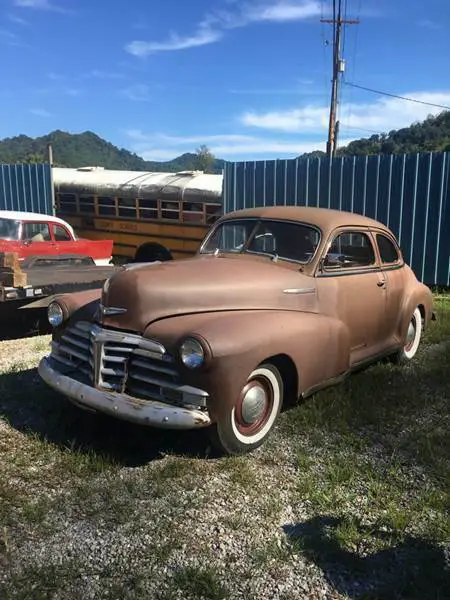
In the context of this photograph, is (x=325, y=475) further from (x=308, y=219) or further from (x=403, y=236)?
(x=403, y=236)

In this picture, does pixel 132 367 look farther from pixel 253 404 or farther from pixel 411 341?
pixel 411 341

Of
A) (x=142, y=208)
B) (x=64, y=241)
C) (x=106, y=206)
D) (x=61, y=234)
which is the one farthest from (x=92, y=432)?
(x=106, y=206)

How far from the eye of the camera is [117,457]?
3910 mm

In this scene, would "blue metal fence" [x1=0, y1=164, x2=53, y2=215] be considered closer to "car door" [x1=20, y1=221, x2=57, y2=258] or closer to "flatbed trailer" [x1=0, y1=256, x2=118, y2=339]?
"car door" [x1=20, y1=221, x2=57, y2=258]

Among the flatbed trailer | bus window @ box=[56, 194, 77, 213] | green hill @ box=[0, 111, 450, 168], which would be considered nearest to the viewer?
the flatbed trailer

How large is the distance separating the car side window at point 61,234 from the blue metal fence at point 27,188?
458cm

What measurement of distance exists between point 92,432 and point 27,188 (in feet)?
39.6

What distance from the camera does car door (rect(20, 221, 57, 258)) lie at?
9.44 meters

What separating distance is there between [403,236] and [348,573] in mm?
8055

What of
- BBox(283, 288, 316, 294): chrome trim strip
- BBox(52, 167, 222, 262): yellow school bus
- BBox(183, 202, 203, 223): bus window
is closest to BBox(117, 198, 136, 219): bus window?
Answer: BBox(52, 167, 222, 262): yellow school bus

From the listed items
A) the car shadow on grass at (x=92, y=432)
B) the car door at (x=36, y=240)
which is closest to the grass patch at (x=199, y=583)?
the car shadow on grass at (x=92, y=432)

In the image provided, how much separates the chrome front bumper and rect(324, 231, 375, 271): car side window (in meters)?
2.01

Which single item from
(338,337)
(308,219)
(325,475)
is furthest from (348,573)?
(308,219)

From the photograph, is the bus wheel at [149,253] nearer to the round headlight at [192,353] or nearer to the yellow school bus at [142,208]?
the yellow school bus at [142,208]
